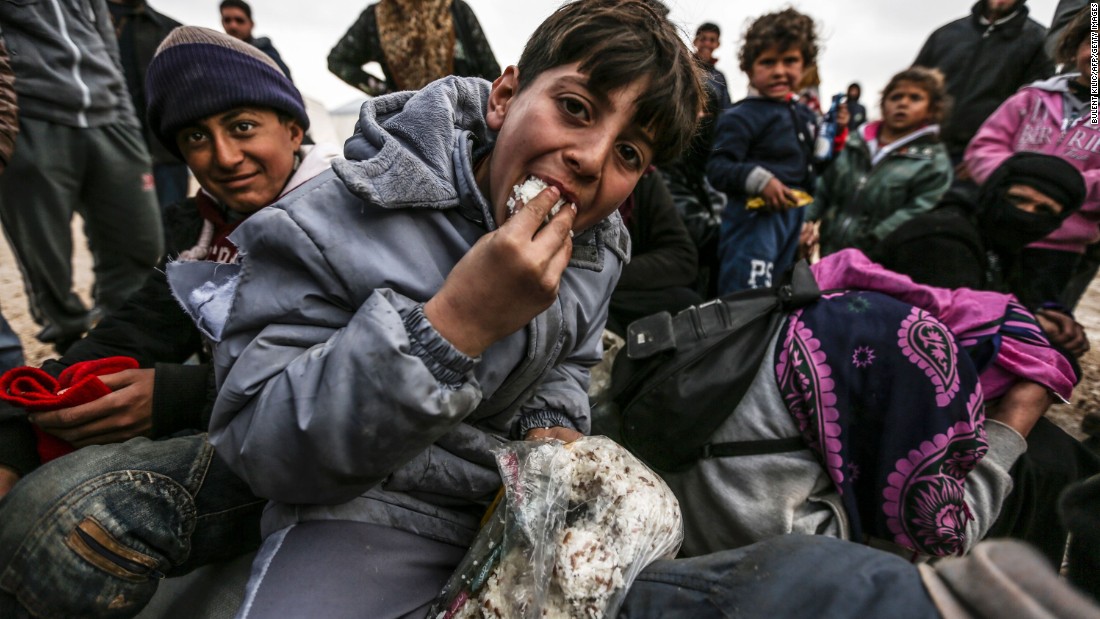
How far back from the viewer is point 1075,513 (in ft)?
2.51

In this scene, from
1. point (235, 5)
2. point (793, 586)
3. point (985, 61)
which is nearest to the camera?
point (793, 586)

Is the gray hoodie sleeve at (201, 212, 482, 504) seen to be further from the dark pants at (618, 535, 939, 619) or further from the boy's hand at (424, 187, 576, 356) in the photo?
the dark pants at (618, 535, 939, 619)

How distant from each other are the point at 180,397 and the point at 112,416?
144 mm

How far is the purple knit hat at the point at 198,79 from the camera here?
1.58m

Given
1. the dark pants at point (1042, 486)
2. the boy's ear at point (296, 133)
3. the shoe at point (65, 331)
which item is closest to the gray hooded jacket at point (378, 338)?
the boy's ear at point (296, 133)

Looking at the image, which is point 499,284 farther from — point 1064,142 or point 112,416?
point 1064,142

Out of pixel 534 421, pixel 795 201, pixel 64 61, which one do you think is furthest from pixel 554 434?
pixel 64 61

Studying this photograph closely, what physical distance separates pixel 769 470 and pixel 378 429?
118 cm

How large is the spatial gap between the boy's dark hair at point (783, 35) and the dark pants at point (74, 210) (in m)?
3.56

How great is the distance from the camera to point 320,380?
0.89 metres

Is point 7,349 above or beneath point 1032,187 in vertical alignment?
beneath

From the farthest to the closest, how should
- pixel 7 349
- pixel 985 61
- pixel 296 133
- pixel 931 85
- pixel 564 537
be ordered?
pixel 985 61 → pixel 931 85 → pixel 7 349 → pixel 296 133 → pixel 564 537

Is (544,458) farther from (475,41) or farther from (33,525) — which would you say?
(475,41)

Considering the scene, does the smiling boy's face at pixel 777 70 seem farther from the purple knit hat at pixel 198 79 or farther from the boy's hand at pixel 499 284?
the boy's hand at pixel 499 284
